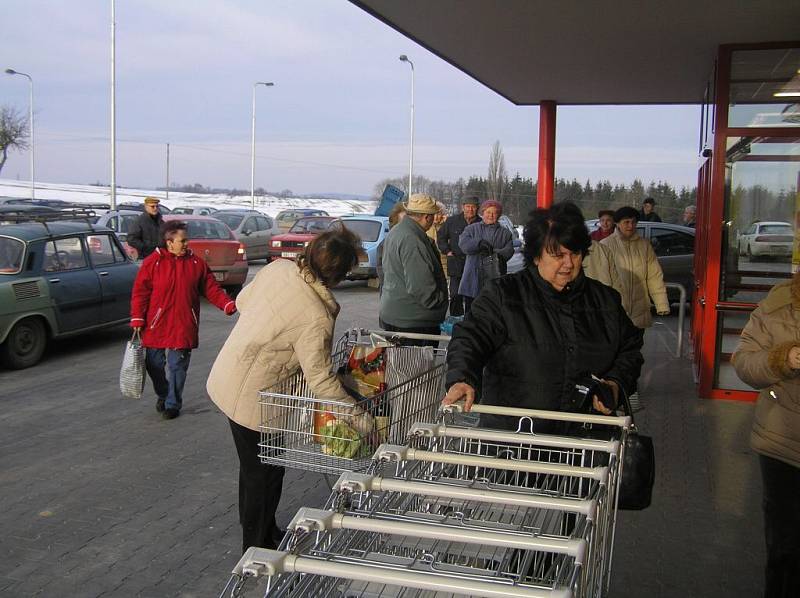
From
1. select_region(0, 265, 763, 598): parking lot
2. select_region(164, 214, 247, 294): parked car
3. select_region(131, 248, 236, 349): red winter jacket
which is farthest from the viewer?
select_region(164, 214, 247, 294): parked car

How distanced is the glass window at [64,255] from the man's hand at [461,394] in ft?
29.4

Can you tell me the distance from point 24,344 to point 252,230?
1699 centimetres

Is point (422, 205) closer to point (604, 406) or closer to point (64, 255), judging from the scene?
point (604, 406)

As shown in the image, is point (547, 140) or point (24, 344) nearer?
point (24, 344)

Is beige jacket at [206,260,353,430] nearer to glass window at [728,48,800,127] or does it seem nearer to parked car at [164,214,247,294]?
glass window at [728,48,800,127]

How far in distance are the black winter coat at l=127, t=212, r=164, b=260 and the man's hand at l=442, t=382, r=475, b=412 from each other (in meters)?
12.2

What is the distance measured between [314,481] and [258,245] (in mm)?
21419

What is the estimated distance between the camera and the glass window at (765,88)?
8523 millimetres

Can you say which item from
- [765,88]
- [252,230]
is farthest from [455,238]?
[252,230]

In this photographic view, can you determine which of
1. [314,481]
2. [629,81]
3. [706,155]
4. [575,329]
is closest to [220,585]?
[314,481]

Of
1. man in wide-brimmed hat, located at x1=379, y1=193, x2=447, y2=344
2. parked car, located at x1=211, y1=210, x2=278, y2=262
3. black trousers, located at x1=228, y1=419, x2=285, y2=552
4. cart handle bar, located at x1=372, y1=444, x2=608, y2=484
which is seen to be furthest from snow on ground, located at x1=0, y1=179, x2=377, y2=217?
cart handle bar, located at x1=372, y1=444, x2=608, y2=484

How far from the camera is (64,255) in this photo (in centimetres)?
1146

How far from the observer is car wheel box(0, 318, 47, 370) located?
1034 centimetres

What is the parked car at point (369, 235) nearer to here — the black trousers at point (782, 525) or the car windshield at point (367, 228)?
the car windshield at point (367, 228)
